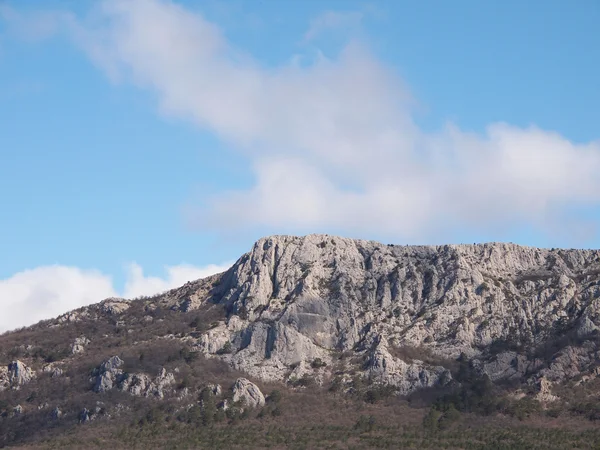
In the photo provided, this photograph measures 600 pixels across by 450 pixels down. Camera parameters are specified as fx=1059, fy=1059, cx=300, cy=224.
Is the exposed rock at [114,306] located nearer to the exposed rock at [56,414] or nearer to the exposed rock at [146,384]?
the exposed rock at [146,384]

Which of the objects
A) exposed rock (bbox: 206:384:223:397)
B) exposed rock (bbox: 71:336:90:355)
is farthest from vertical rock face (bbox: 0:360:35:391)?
exposed rock (bbox: 206:384:223:397)

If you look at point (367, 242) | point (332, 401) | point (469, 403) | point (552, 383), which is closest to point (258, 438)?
point (332, 401)

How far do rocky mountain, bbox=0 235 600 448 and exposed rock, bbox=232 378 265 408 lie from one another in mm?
182

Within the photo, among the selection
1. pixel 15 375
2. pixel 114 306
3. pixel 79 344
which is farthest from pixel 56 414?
pixel 114 306

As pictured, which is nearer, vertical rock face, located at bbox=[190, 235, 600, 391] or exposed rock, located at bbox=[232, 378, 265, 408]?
exposed rock, located at bbox=[232, 378, 265, 408]

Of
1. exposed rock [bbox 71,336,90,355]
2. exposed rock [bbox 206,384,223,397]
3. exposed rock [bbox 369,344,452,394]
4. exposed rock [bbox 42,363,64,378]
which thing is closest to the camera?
exposed rock [bbox 206,384,223,397]

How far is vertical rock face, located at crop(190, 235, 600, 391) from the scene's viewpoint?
155250mm

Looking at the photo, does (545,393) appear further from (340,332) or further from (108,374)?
(108,374)

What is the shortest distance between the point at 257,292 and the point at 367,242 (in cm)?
2251

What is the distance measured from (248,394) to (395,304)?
31.9 metres

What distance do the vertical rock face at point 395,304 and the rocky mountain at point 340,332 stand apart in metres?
0.20

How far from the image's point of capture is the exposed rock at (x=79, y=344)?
163875 mm

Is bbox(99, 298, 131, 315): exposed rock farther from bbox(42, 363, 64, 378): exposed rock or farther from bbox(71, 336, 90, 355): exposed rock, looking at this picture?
bbox(42, 363, 64, 378): exposed rock

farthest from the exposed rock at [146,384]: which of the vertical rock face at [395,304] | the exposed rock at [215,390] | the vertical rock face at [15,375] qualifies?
the vertical rock face at [15,375]
